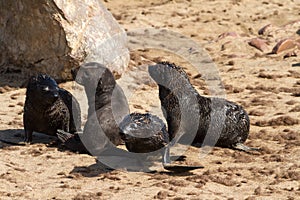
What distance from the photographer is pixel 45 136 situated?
9.88m

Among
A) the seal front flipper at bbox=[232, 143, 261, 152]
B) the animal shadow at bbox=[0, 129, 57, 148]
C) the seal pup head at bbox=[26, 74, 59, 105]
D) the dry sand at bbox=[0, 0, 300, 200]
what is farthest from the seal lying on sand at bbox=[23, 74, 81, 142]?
the seal front flipper at bbox=[232, 143, 261, 152]

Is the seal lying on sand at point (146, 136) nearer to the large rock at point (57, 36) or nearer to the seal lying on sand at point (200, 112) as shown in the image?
Result: the seal lying on sand at point (200, 112)

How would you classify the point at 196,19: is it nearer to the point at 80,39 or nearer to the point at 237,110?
the point at 80,39

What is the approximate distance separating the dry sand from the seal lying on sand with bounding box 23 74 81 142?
222 millimetres

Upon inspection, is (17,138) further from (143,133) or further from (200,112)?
(200,112)

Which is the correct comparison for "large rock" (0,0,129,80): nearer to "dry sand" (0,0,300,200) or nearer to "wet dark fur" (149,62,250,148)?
"dry sand" (0,0,300,200)

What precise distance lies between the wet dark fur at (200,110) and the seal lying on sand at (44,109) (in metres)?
1.18

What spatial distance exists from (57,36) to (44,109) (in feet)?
8.27

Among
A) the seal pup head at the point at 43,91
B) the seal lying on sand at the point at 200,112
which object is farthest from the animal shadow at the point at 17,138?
the seal lying on sand at the point at 200,112

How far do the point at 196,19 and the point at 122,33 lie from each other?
3.76 metres

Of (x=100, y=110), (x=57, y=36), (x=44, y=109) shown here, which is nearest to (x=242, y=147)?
(x=100, y=110)

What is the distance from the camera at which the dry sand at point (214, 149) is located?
25.1 feet

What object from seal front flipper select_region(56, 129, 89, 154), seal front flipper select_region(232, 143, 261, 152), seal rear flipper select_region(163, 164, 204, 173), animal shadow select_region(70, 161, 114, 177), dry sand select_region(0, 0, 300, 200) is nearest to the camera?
dry sand select_region(0, 0, 300, 200)

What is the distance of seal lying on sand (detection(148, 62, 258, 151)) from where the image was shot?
934cm
